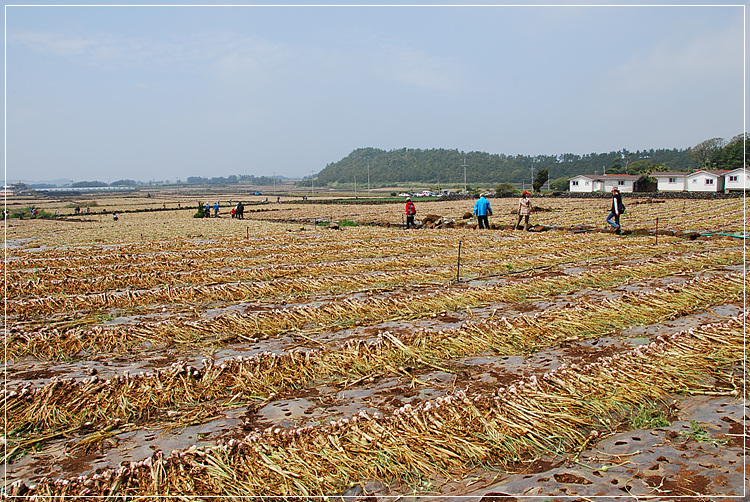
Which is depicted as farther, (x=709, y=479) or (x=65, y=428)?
(x=65, y=428)

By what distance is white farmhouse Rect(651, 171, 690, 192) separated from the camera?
217ft

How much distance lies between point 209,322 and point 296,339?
1423mm

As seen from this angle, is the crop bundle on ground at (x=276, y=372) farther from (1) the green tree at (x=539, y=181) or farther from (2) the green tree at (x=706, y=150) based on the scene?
(2) the green tree at (x=706, y=150)

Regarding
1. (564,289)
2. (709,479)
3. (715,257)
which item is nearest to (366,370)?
(709,479)

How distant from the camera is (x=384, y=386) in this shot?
5.34 metres

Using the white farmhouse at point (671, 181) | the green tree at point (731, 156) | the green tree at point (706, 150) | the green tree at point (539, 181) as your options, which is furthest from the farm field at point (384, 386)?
the green tree at point (706, 150)

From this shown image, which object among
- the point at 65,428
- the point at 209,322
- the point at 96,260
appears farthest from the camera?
the point at 96,260

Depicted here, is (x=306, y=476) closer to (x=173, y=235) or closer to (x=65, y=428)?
(x=65, y=428)

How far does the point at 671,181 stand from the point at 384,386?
72.7 metres

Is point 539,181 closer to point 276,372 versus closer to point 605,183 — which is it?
point 605,183

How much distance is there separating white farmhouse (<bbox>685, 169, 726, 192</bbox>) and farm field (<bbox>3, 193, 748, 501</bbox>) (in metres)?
61.3

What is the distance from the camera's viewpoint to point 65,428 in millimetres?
4508

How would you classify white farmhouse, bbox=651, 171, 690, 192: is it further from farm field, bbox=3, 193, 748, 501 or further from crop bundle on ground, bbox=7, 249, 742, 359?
crop bundle on ground, bbox=7, 249, 742, 359

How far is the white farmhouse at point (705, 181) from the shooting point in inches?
2438
